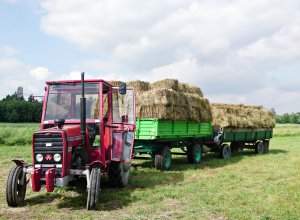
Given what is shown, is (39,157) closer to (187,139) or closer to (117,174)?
(117,174)

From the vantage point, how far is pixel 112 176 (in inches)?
347

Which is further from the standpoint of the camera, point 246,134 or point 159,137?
point 246,134

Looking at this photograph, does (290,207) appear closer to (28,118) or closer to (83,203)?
(83,203)

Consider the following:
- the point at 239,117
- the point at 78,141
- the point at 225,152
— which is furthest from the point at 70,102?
the point at 239,117

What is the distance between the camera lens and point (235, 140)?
17.2 meters

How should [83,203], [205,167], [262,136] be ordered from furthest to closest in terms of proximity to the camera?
[262,136] → [205,167] → [83,203]

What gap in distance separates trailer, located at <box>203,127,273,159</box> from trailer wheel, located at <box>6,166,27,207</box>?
9466 mm

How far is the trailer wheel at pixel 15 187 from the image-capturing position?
6918 mm

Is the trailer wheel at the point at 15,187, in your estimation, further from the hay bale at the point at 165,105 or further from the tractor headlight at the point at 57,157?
the hay bale at the point at 165,105

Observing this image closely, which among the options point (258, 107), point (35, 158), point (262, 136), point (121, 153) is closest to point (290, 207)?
point (121, 153)

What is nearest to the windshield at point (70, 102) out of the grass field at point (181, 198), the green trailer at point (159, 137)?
the grass field at point (181, 198)

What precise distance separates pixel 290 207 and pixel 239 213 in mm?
1117

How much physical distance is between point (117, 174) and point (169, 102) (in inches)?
159

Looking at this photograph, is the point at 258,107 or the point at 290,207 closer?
the point at 290,207
